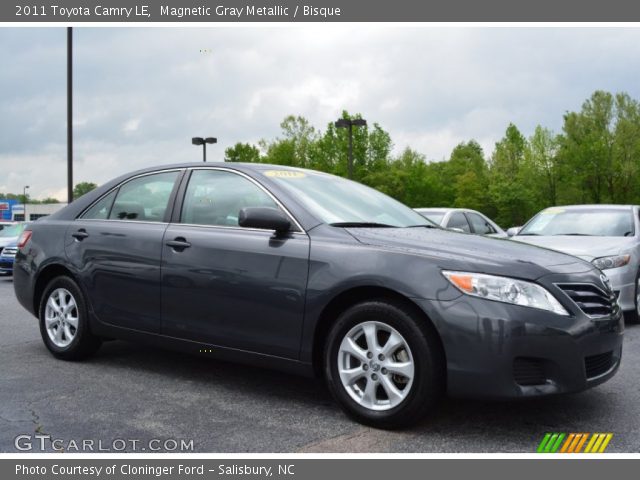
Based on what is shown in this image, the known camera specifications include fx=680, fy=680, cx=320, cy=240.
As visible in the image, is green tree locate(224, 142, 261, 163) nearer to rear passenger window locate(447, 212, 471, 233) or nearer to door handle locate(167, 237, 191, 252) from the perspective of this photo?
rear passenger window locate(447, 212, 471, 233)

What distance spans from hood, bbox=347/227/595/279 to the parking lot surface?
0.91 m

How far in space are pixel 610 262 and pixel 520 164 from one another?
53.2 metres

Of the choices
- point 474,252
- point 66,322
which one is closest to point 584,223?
point 474,252

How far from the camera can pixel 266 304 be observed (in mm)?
4211

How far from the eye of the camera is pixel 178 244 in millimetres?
4727

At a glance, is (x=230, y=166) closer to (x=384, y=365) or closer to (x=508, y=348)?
(x=384, y=365)

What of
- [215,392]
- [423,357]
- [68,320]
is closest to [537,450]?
[423,357]

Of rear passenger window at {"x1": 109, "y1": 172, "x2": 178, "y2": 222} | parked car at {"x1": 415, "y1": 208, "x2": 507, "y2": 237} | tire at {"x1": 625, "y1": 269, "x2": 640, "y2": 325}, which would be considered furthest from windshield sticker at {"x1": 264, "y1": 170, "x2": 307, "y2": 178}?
parked car at {"x1": 415, "y1": 208, "x2": 507, "y2": 237}

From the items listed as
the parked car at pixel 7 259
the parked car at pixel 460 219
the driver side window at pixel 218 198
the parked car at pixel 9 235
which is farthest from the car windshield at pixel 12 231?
the driver side window at pixel 218 198

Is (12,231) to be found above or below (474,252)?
below

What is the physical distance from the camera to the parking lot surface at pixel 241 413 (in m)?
3.59

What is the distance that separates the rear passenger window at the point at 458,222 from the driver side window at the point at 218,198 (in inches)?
340

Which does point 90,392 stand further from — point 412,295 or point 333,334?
point 412,295

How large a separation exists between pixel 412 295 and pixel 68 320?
317 centimetres
